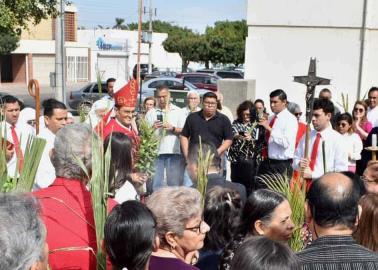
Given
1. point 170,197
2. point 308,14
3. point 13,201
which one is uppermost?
point 308,14

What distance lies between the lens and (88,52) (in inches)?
1946

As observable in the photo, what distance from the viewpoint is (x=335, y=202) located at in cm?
257

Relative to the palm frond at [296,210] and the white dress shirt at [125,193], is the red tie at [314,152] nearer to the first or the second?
the palm frond at [296,210]

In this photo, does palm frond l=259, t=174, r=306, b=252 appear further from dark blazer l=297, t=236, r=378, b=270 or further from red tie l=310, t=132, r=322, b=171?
red tie l=310, t=132, r=322, b=171

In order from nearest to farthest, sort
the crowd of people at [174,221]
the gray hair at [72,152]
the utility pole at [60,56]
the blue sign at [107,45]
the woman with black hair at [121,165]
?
1. the crowd of people at [174,221]
2. the gray hair at [72,152]
3. the woman with black hair at [121,165]
4. the utility pole at [60,56]
5. the blue sign at [107,45]

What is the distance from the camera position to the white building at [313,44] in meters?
12.9

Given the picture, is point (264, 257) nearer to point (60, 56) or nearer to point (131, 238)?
point (131, 238)

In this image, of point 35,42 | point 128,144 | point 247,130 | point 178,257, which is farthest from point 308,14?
point 35,42

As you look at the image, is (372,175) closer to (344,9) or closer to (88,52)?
(344,9)

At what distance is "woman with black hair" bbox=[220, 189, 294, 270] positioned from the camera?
10.2 ft

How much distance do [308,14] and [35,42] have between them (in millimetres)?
35869

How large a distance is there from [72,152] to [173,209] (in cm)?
62

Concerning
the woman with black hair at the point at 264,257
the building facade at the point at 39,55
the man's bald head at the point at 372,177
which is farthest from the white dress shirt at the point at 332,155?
the building facade at the point at 39,55

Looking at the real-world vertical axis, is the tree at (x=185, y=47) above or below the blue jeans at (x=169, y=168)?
above
